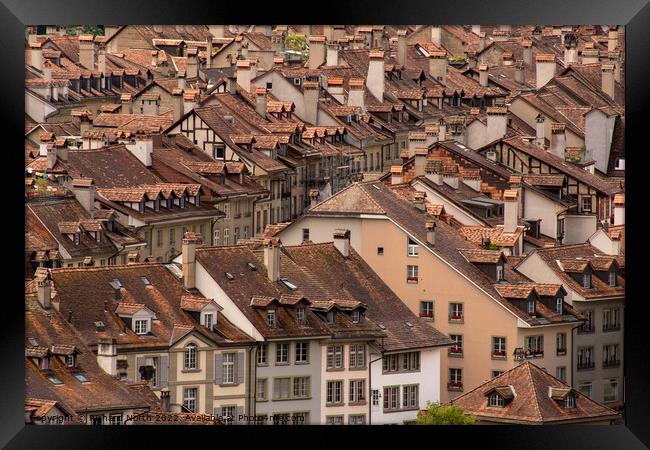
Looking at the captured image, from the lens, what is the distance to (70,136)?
159ft

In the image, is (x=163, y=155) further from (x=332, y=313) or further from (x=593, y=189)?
(x=332, y=313)

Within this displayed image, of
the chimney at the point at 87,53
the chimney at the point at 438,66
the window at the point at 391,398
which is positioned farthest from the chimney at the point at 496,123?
the window at the point at 391,398

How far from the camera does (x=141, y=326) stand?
28.5 m

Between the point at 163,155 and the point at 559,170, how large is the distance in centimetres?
863

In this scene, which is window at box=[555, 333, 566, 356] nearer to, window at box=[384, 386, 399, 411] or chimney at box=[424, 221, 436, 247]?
window at box=[384, 386, 399, 411]

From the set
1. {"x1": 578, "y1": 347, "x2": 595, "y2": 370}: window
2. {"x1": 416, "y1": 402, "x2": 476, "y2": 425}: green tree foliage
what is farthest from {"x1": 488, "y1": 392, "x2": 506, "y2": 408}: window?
{"x1": 578, "y1": 347, "x2": 595, "y2": 370}: window

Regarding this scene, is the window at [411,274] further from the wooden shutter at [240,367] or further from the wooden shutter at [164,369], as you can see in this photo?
the wooden shutter at [164,369]

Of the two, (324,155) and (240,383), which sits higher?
(324,155)

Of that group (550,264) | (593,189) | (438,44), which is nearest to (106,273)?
(550,264)

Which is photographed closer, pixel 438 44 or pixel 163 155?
pixel 163 155

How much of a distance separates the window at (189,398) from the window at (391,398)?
2653 millimetres

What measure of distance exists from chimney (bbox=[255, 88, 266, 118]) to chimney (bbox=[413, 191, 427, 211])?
15.6 m

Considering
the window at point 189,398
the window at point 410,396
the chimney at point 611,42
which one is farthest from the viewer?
the chimney at point 611,42
